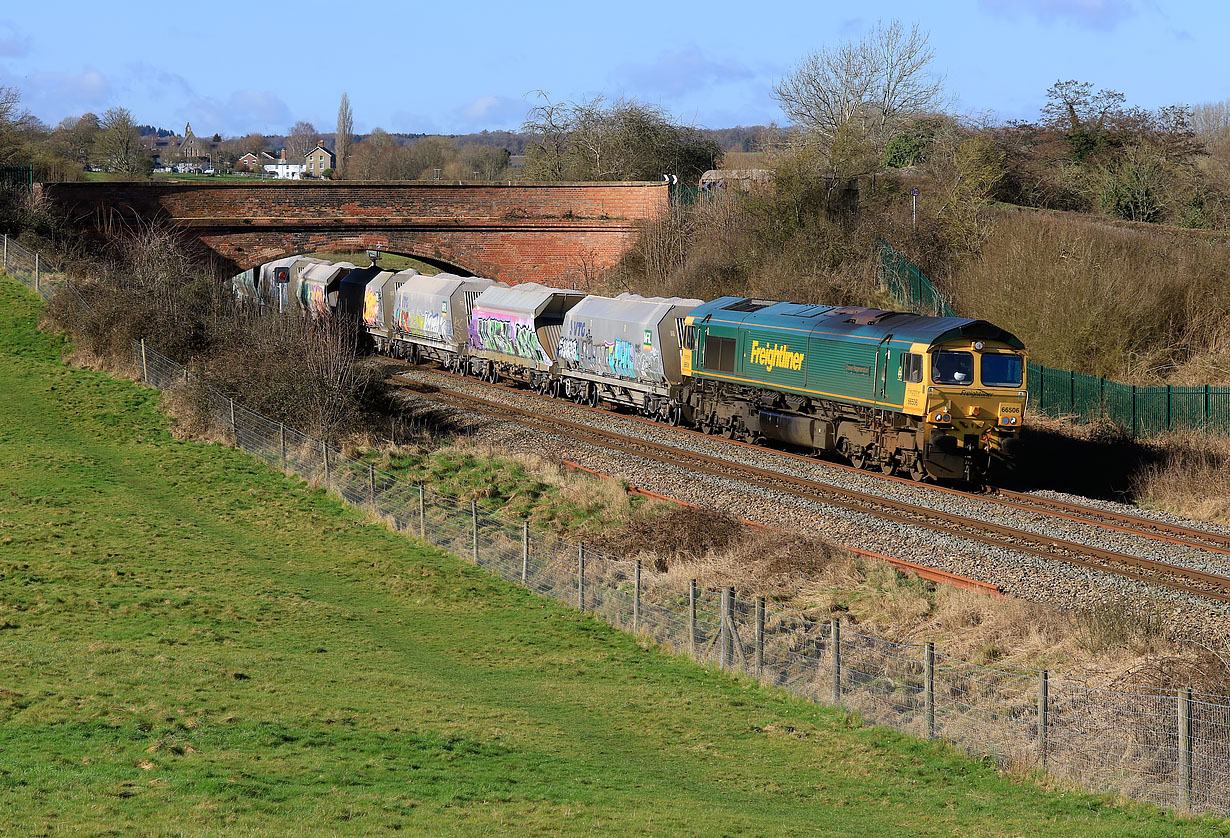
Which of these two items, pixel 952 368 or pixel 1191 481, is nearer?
pixel 952 368

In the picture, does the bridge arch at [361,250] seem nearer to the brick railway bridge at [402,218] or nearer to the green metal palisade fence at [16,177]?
the brick railway bridge at [402,218]

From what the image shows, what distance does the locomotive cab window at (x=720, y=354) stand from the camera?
3155 centimetres

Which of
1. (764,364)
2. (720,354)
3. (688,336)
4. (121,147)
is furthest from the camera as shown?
(121,147)

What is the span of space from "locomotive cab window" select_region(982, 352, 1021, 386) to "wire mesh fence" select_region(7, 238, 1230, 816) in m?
10.4

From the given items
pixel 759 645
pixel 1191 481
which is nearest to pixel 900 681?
pixel 759 645

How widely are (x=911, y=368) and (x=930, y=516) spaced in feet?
13.7

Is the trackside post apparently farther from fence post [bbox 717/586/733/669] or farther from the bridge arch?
the bridge arch

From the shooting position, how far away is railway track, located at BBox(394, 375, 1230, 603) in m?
19.0

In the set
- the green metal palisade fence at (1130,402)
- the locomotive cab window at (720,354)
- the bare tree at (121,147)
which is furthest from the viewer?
the bare tree at (121,147)

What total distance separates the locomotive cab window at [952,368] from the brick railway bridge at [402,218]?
1234 inches

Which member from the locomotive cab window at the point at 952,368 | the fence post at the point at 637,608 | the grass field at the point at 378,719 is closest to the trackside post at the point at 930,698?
the grass field at the point at 378,719

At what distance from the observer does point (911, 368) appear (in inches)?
1025

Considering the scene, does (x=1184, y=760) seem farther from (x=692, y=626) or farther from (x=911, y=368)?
(x=911, y=368)

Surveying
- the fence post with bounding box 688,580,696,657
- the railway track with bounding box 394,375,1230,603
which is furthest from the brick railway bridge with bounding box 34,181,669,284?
the fence post with bounding box 688,580,696,657
